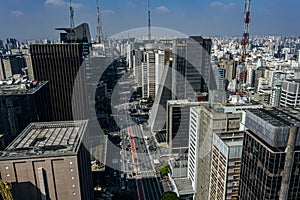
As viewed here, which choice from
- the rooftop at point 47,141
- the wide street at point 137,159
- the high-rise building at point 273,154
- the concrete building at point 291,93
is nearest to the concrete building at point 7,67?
the wide street at point 137,159

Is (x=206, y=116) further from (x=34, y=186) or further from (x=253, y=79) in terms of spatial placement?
(x=253, y=79)

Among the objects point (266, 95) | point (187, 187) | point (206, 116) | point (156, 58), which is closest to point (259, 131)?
point (206, 116)

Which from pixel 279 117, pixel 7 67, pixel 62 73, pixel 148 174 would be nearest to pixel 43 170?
pixel 279 117

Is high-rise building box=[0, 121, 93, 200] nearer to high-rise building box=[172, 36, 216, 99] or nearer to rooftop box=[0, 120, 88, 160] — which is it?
rooftop box=[0, 120, 88, 160]

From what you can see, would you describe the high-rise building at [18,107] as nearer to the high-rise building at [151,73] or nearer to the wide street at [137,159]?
the wide street at [137,159]

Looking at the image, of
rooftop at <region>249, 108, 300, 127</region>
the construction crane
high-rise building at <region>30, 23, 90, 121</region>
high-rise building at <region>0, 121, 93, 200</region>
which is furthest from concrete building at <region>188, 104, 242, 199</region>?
high-rise building at <region>30, 23, 90, 121</region>

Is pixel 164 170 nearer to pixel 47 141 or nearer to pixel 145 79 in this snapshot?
pixel 47 141
